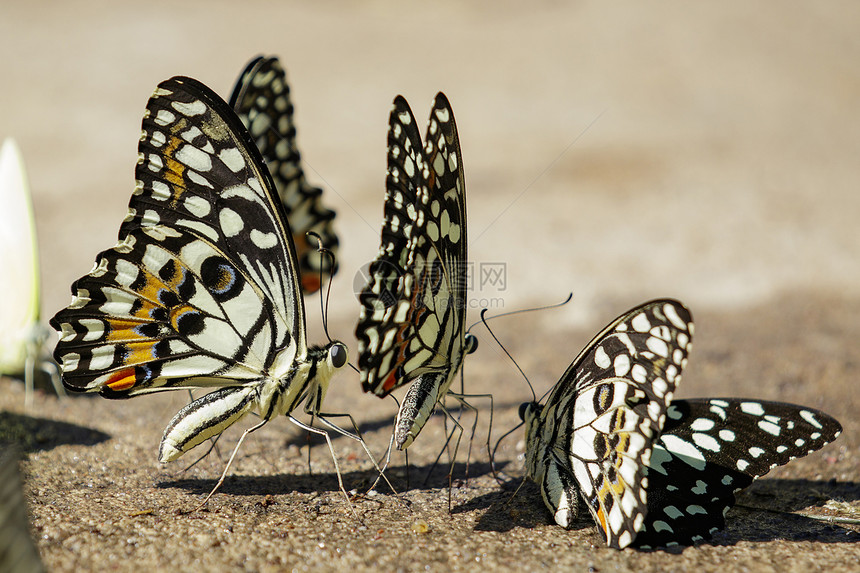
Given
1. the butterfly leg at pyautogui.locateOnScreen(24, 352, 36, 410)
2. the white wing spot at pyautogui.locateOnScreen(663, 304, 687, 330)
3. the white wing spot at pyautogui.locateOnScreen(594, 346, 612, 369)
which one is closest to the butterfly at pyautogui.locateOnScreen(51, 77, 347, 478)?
the white wing spot at pyautogui.locateOnScreen(594, 346, 612, 369)

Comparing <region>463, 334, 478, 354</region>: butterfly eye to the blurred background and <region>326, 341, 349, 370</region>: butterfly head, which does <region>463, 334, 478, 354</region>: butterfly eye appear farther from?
the blurred background

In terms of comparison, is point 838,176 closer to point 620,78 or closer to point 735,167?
point 735,167

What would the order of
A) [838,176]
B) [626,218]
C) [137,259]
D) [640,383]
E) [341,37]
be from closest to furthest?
[640,383] → [137,259] → [626,218] → [838,176] → [341,37]

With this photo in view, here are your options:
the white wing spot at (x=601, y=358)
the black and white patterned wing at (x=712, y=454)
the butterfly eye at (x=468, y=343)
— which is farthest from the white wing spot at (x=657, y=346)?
the butterfly eye at (x=468, y=343)

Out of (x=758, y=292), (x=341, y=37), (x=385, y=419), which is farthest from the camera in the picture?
(x=341, y=37)

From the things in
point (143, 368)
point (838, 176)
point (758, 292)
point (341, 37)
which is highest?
point (341, 37)

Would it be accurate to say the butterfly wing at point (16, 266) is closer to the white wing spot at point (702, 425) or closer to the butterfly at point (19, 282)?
the butterfly at point (19, 282)

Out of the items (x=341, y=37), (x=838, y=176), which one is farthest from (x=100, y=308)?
(x=341, y=37)

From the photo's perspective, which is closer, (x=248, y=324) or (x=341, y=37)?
(x=248, y=324)
